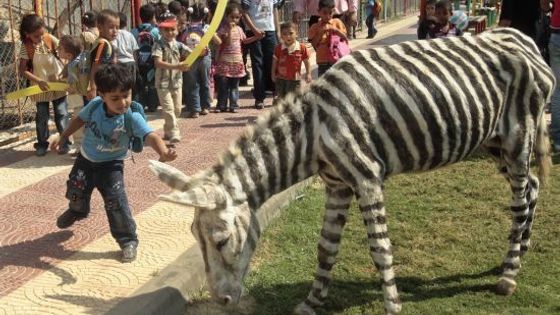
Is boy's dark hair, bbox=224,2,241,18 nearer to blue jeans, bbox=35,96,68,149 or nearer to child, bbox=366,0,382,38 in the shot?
blue jeans, bbox=35,96,68,149

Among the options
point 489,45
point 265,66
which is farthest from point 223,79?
point 489,45

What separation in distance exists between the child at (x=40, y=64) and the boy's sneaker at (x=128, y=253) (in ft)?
11.2

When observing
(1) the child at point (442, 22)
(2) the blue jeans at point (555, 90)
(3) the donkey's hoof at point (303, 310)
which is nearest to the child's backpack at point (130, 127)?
(3) the donkey's hoof at point (303, 310)

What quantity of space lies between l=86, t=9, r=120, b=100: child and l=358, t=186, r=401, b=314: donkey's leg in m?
4.24

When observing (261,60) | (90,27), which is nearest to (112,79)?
(90,27)

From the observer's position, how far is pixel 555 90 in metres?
7.88

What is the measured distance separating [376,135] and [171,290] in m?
1.73

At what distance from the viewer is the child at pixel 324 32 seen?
8.80 m

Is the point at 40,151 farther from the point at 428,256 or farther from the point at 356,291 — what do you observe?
the point at 428,256

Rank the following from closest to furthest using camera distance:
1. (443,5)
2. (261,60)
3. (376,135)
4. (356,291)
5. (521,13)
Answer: (376,135) → (356,291) → (521,13) → (443,5) → (261,60)

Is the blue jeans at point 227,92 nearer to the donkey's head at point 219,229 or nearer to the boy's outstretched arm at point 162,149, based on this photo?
the boy's outstretched arm at point 162,149

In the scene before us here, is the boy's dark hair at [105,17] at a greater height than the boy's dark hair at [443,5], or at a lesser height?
lesser

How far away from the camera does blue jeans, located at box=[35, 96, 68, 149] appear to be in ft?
25.4

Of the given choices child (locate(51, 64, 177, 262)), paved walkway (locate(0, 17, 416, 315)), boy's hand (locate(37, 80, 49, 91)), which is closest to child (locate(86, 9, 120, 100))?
boy's hand (locate(37, 80, 49, 91))
